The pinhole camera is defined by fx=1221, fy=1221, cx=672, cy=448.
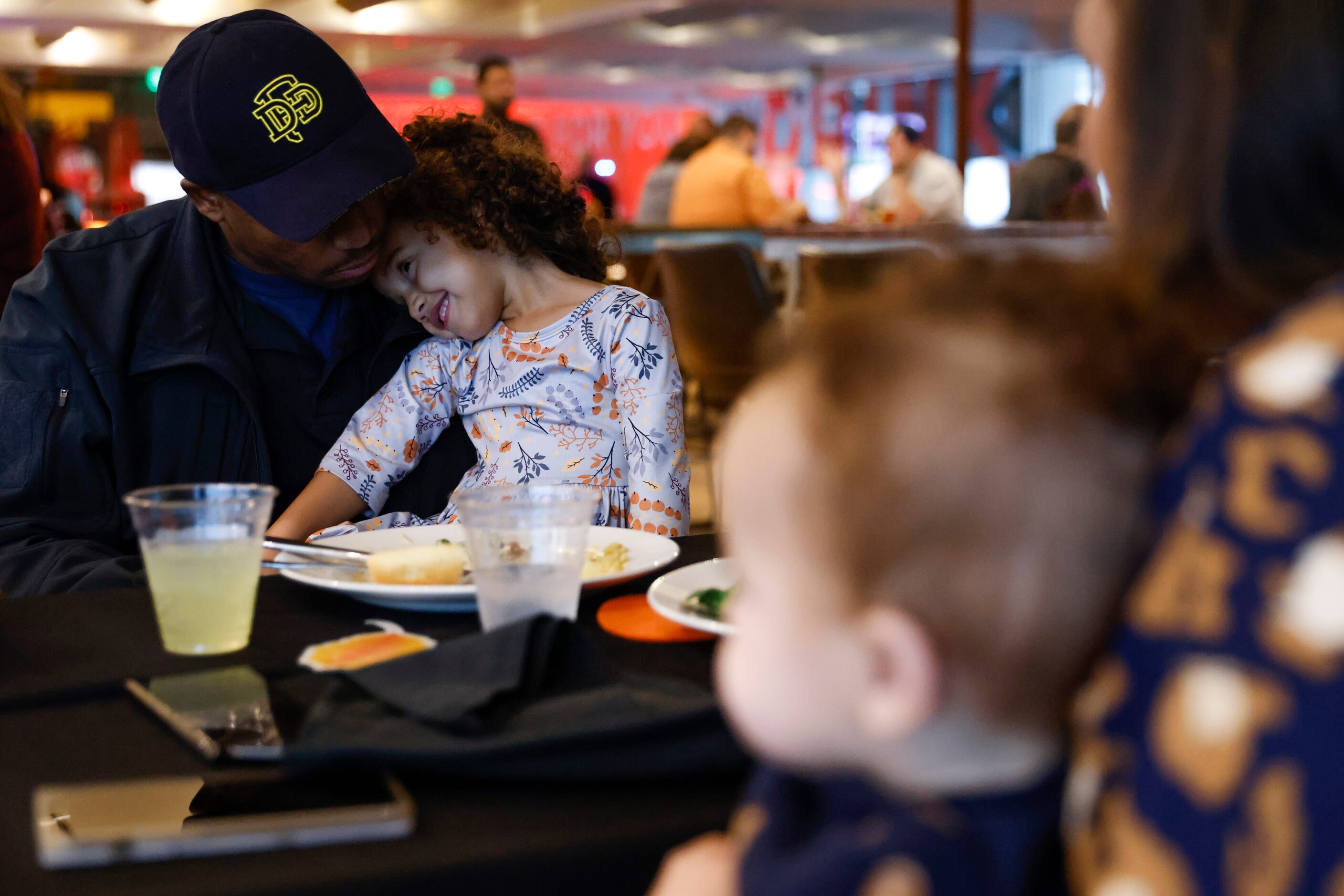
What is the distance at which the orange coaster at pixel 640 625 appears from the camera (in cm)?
96

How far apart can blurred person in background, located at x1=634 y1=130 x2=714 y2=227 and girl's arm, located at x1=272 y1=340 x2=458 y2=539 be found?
6021 mm

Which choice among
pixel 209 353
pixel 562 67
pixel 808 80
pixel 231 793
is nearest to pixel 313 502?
pixel 209 353

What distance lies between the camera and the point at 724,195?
691cm

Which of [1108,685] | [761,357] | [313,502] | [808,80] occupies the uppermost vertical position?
[808,80]

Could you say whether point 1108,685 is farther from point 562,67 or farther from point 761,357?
point 562,67

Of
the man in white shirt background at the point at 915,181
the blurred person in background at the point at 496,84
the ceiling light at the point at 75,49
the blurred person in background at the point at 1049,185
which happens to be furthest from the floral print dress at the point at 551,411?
the ceiling light at the point at 75,49

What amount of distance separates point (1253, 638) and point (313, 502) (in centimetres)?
145

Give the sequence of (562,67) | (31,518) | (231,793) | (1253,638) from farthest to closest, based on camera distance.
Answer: (562,67) → (31,518) → (231,793) → (1253,638)

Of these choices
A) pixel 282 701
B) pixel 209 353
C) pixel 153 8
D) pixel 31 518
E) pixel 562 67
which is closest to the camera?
pixel 282 701

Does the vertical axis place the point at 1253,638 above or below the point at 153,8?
below

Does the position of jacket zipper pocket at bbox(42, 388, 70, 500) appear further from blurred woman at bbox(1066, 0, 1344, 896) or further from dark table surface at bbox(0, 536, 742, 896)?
blurred woman at bbox(1066, 0, 1344, 896)

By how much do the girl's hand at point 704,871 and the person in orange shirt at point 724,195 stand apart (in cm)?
634

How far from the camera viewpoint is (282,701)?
2.61 ft

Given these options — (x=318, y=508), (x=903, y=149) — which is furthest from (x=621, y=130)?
(x=318, y=508)
